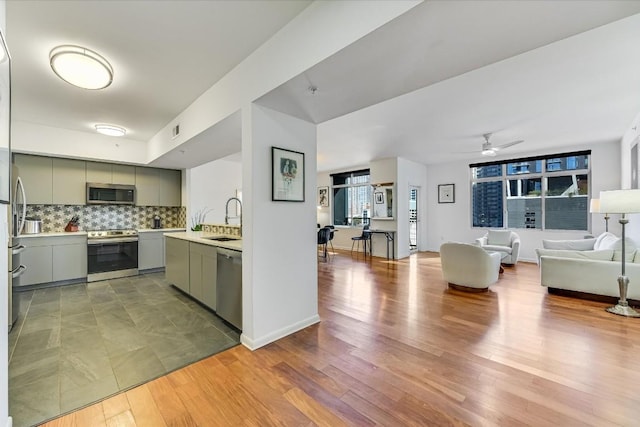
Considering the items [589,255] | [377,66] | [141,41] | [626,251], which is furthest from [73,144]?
[626,251]

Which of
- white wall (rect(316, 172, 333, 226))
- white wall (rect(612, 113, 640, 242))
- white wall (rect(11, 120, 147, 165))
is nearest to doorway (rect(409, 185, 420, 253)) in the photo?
white wall (rect(316, 172, 333, 226))

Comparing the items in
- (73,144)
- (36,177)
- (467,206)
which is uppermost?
(73,144)

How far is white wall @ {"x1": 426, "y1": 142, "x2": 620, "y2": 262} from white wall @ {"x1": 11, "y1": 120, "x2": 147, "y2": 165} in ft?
24.6

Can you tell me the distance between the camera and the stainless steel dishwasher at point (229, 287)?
2.67 m

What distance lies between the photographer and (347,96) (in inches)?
90.9

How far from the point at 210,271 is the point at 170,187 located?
11.8ft

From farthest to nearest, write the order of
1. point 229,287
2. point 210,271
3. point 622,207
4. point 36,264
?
point 36,264
point 210,271
point 622,207
point 229,287

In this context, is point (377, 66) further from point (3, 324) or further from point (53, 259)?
point (53, 259)

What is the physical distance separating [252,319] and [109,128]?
11.8ft

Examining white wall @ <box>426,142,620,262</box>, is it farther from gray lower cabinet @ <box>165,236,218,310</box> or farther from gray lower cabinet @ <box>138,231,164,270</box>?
gray lower cabinet @ <box>138,231,164,270</box>

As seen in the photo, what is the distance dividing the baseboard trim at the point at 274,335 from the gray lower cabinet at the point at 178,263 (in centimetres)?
171

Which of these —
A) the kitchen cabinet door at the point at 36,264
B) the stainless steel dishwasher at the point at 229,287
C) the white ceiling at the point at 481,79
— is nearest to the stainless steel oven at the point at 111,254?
the kitchen cabinet door at the point at 36,264

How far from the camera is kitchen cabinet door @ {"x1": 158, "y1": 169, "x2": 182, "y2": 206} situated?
5.80 m

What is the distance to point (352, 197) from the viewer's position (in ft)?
28.6
